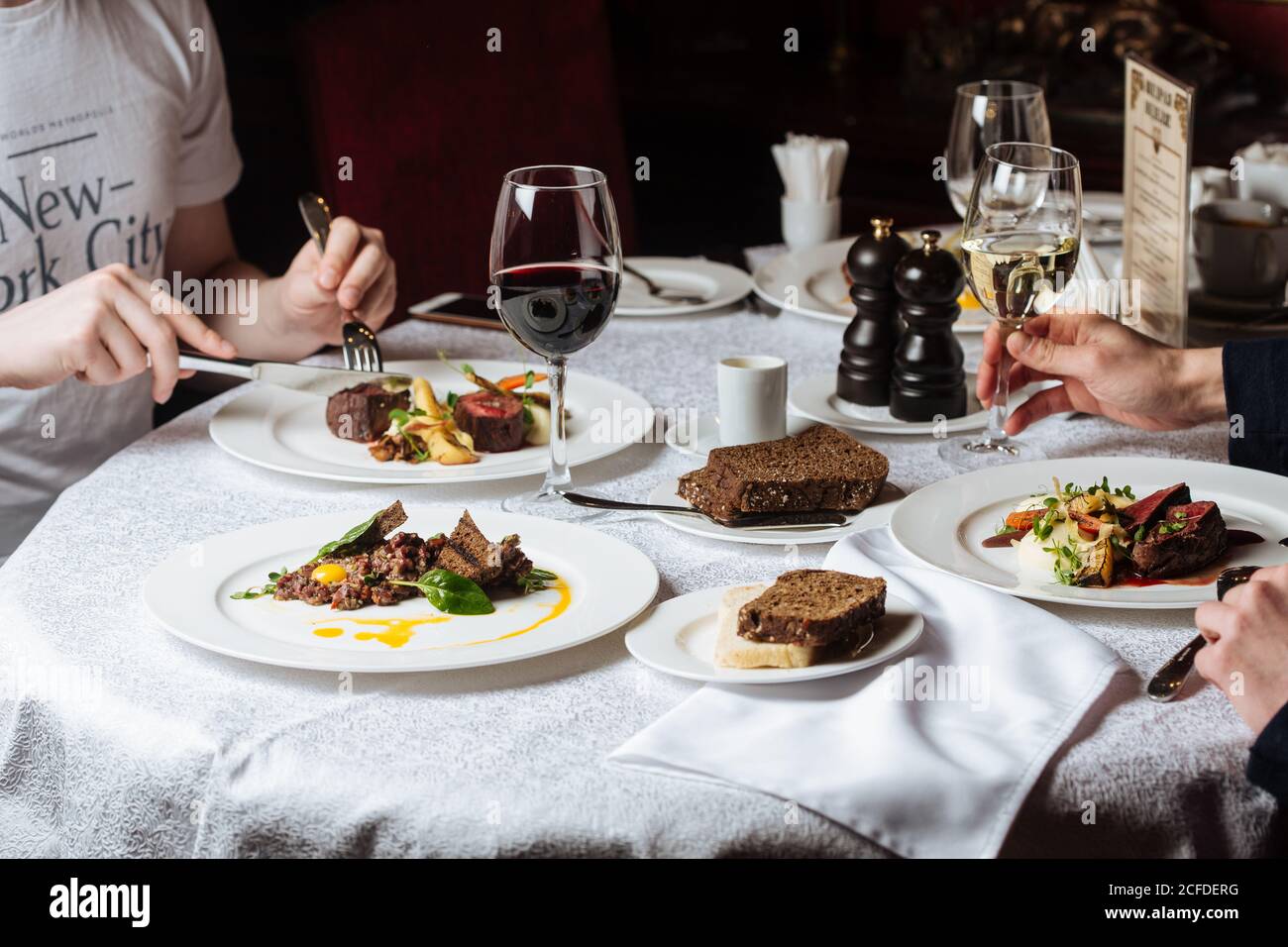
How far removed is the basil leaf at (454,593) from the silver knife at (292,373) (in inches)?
20.3

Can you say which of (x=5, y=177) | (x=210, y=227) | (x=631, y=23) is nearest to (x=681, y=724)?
(x=5, y=177)

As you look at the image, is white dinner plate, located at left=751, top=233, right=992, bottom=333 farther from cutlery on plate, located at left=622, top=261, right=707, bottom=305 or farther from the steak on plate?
the steak on plate

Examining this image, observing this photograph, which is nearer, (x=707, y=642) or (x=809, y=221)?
(x=707, y=642)

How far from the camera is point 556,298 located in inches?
46.5

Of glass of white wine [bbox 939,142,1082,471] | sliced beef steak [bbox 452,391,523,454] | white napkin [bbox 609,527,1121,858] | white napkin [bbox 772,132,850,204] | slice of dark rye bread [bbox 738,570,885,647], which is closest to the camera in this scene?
white napkin [bbox 609,527,1121,858]

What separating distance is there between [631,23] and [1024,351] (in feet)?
11.6

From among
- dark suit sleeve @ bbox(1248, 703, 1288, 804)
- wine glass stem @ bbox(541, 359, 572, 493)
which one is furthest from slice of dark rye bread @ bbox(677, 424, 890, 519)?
dark suit sleeve @ bbox(1248, 703, 1288, 804)

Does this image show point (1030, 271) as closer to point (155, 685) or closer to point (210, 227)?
point (155, 685)

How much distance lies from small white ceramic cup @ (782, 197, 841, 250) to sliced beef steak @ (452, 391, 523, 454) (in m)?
0.87

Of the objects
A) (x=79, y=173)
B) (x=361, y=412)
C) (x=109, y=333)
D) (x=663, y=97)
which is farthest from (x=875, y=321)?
(x=663, y=97)

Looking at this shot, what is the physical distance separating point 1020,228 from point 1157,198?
42cm

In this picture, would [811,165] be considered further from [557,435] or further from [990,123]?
[557,435]

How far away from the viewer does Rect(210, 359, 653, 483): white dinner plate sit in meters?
1.30

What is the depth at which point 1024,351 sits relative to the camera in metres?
1.39
